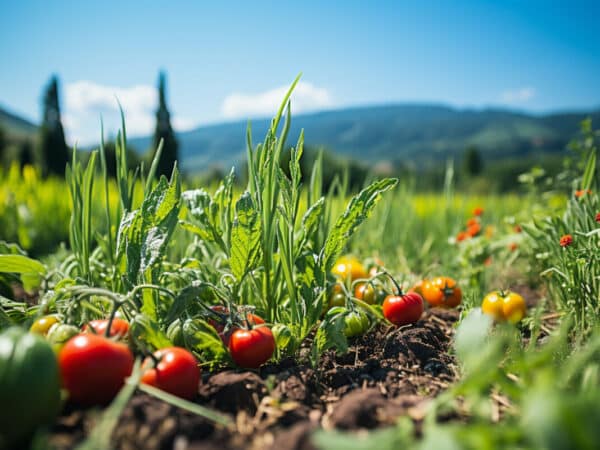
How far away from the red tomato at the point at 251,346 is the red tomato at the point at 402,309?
Result: 564 millimetres

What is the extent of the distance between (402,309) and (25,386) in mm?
1209

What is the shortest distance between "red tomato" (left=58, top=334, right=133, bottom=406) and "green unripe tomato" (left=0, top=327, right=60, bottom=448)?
0.18ft

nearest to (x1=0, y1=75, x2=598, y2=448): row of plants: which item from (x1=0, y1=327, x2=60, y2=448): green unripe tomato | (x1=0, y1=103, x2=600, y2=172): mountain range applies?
(x1=0, y1=327, x2=60, y2=448): green unripe tomato

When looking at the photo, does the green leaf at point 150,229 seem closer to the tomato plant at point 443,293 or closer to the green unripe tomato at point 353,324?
the green unripe tomato at point 353,324


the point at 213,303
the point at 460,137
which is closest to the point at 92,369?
the point at 213,303

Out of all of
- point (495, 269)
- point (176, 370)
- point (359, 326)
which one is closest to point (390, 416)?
point (176, 370)

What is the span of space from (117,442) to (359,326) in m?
0.95

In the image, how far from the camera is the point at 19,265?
5.22 feet

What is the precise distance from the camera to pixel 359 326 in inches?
62.4

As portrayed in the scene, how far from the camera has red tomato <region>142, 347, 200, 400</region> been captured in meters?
1.04

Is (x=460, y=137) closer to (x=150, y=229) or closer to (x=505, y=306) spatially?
(x=505, y=306)

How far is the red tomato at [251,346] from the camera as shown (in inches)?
48.2

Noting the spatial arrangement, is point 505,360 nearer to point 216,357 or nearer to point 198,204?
point 216,357

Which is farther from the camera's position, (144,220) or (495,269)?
(495,269)
